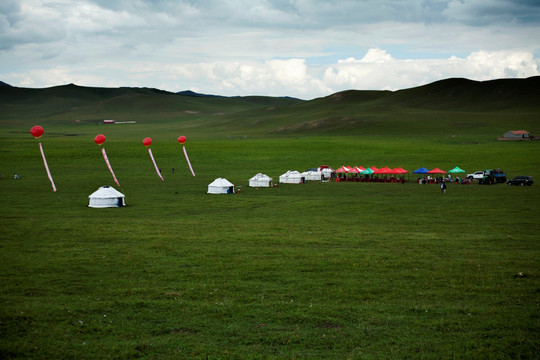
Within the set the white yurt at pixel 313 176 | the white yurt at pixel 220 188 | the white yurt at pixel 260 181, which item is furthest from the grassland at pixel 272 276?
the white yurt at pixel 313 176

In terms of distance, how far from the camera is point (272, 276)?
17500 millimetres

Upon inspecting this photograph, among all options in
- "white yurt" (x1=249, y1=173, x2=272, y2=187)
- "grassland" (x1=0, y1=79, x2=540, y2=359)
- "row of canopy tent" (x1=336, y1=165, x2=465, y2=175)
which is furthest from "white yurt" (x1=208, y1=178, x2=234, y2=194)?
"row of canopy tent" (x1=336, y1=165, x2=465, y2=175)

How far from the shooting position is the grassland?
11656 millimetres

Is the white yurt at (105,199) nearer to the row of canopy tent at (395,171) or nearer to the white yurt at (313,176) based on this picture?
the white yurt at (313,176)

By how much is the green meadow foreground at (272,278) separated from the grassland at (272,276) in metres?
0.06

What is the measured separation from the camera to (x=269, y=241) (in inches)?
973

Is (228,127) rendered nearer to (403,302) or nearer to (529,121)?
(529,121)

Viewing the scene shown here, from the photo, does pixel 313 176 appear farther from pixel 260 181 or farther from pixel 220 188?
pixel 220 188

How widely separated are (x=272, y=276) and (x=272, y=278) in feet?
0.92

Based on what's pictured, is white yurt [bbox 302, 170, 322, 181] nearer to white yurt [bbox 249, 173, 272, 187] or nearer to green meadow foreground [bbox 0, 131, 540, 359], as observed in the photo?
white yurt [bbox 249, 173, 272, 187]

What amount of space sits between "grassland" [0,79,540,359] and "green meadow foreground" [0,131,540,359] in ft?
0.20

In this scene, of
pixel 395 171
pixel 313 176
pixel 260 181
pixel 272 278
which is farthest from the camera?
pixel 313 176

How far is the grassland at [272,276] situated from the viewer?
38.2ft

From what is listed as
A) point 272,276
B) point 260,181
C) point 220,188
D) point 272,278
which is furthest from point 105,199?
point 272,278
